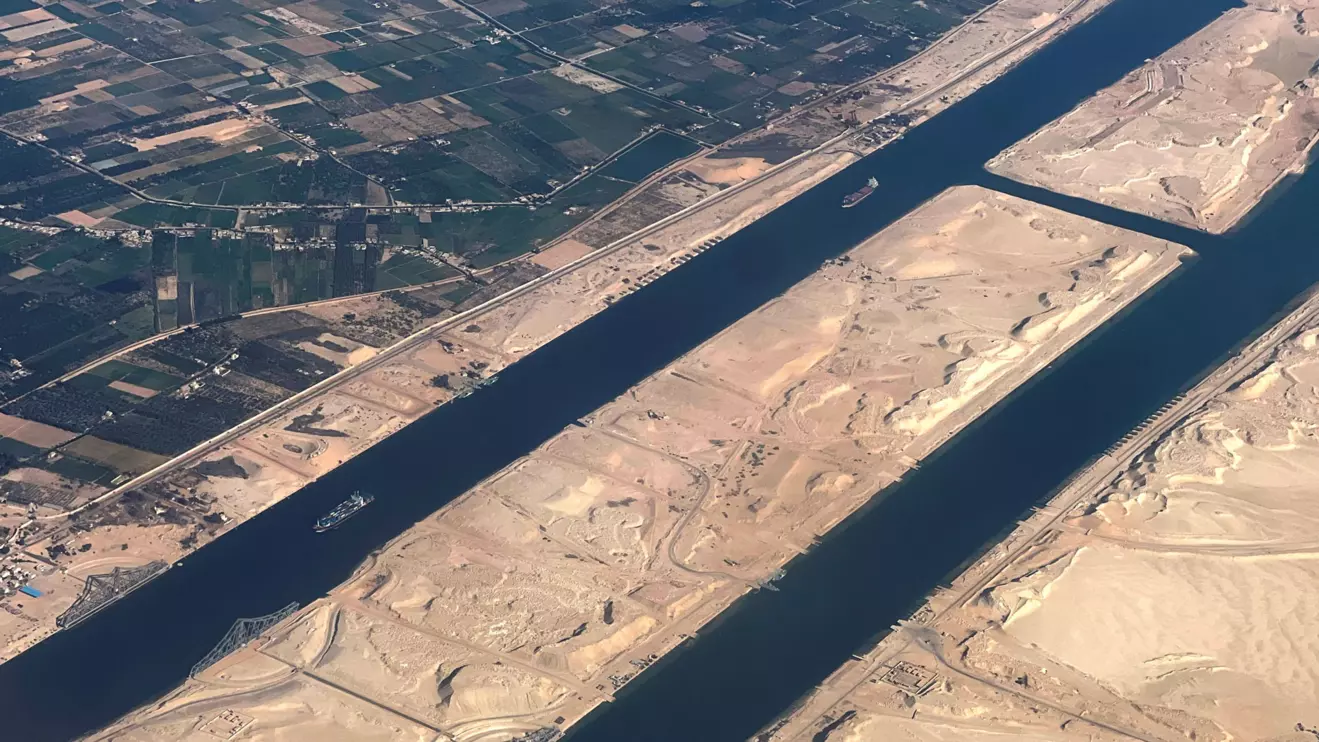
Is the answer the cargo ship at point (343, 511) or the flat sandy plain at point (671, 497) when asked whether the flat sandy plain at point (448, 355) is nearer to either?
the flat sandy plain at point (671, 497)

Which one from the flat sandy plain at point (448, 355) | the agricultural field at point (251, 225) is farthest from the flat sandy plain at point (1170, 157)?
the agricultural field at point (251, 225)

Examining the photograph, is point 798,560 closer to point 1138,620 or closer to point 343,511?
point 1138,620

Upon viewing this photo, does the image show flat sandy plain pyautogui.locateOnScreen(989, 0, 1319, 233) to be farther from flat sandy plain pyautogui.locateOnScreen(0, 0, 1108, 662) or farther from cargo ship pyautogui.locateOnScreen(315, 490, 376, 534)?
cargo ship pyautogui.locateOnScreen(315, 490, 376, 534)

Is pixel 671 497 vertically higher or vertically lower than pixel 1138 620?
lower

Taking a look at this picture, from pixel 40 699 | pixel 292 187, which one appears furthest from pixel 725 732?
pixel 292 187

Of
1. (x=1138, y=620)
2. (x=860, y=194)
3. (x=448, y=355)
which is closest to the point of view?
(x=1138, y=620)

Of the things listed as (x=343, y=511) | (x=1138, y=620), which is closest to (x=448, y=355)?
(x=343, y=511)

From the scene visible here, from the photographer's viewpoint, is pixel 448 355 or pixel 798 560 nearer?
pixel 798 560
